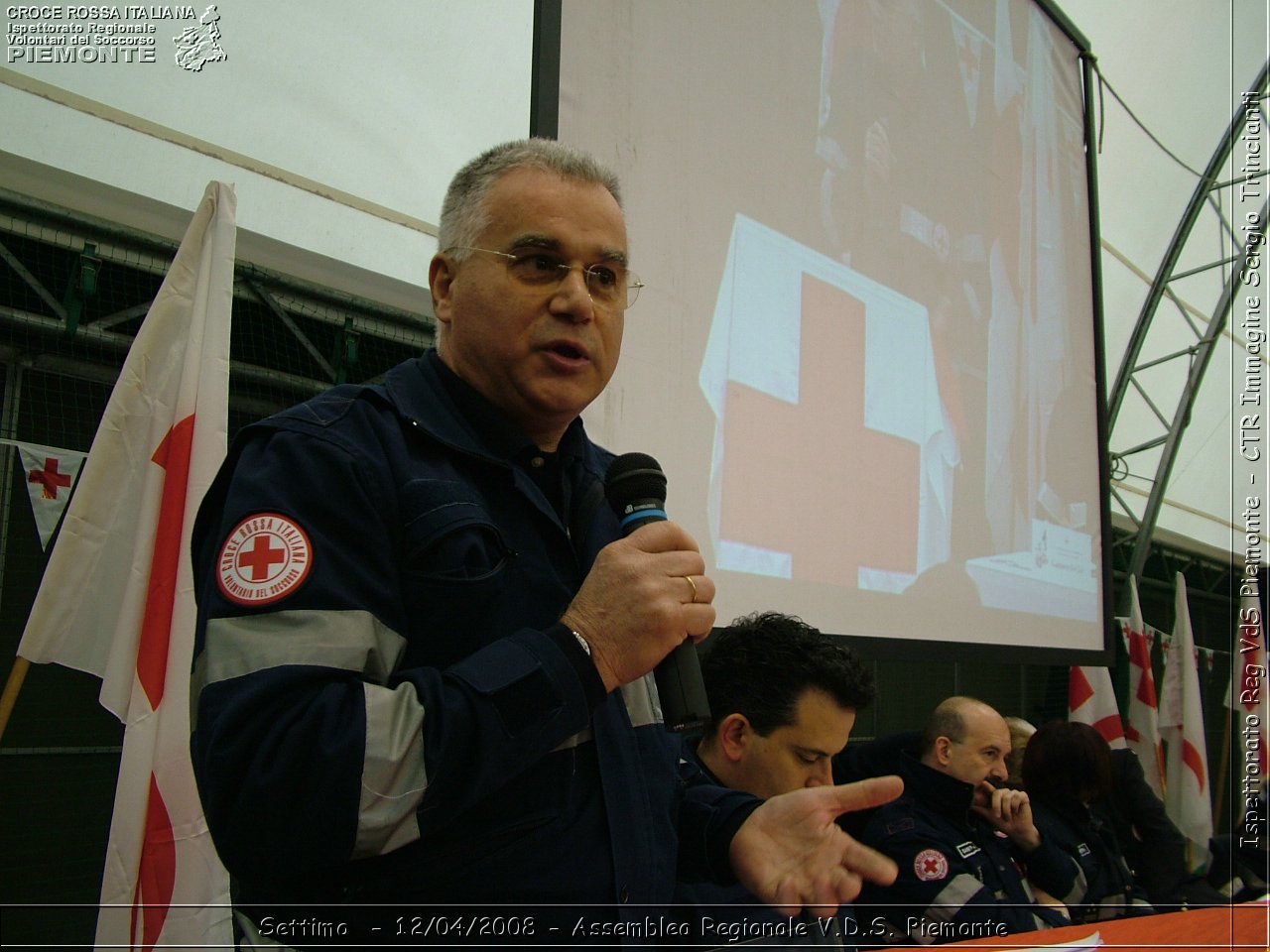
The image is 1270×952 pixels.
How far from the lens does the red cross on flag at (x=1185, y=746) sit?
16.3 ft

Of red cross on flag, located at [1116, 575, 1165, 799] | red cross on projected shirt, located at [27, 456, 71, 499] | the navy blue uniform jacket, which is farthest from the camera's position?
red cross on flag, located at [1116, 575, 1165, 799]

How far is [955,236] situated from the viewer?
327cm

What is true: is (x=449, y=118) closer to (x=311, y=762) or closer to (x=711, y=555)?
(x=711, y=555)

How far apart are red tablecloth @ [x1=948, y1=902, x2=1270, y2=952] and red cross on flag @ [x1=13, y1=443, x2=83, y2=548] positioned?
3051 mm

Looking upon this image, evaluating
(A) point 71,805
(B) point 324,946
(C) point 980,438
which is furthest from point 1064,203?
(A) point 71,805

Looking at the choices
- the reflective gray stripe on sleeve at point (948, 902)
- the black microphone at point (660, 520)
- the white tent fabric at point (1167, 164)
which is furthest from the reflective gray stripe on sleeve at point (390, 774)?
the white tent fabric at point (1167, 164)

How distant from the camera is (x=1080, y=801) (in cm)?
317

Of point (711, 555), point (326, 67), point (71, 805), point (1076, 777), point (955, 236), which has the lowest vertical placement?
point (71, 805)

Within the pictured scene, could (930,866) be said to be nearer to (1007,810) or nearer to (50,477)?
(1007,810)

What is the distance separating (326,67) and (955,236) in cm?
213

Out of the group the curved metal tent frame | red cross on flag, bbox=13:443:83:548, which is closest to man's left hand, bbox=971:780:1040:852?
red cross on flag, bbox=13:443:83:548

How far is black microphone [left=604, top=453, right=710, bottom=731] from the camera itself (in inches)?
37.2

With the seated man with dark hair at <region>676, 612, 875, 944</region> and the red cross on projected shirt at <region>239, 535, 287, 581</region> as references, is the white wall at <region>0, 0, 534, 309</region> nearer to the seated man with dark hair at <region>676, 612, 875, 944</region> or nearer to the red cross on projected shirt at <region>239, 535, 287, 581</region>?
the seated man with dark hair at <region>676, 612, 875, 944</region>

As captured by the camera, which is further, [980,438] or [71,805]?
[71,805]
